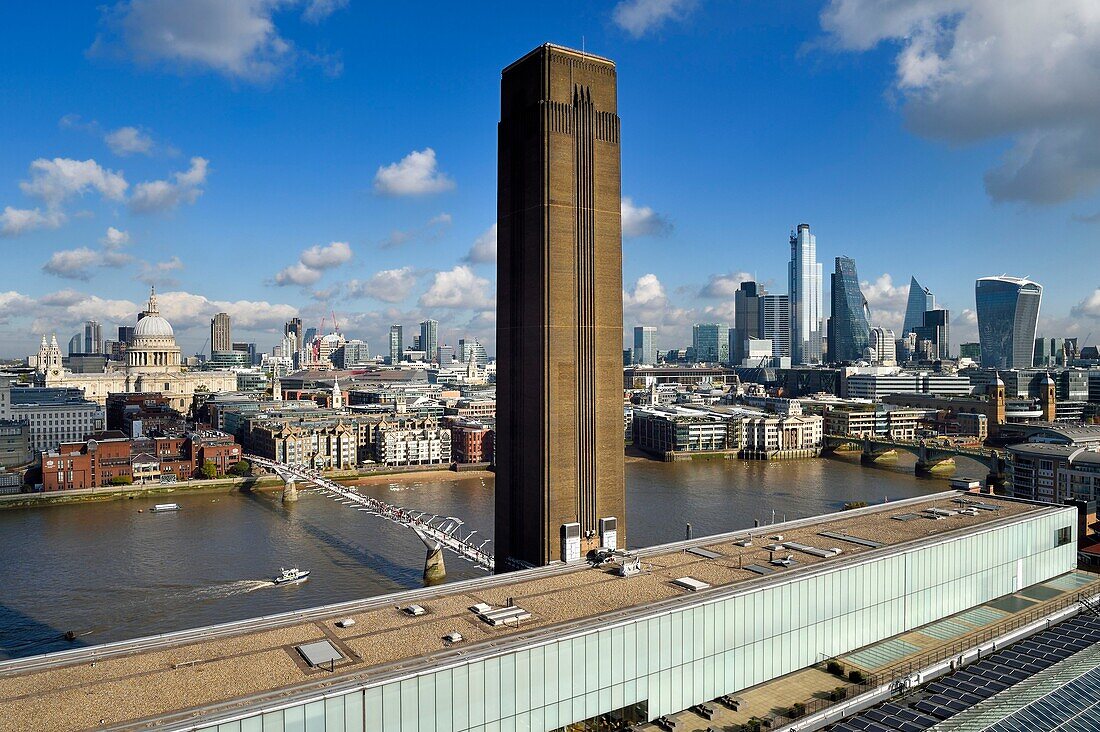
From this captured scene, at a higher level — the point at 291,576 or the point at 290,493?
the point at 291,576

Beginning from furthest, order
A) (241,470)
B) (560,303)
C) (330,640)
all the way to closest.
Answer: (241,470) → (560,303) → (330,640)

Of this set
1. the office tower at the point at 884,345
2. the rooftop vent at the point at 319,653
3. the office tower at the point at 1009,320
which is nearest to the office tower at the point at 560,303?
the rooftop vent at the point at 319,653

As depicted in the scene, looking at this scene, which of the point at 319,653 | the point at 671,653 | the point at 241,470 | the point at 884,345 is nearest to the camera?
the point at 319,653

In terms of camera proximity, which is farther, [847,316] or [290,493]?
[847,316]

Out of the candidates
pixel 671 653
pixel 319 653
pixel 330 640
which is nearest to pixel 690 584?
pixel 671 653

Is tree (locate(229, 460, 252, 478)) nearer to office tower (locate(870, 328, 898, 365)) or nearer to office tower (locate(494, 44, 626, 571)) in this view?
office tower (locate(494, 44, 626, 571))

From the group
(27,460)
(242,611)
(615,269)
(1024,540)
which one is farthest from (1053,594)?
(27,460)

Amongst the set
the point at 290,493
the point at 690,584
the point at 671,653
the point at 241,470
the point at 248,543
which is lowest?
the point at 248,543

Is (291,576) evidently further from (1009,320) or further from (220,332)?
(220,332)
